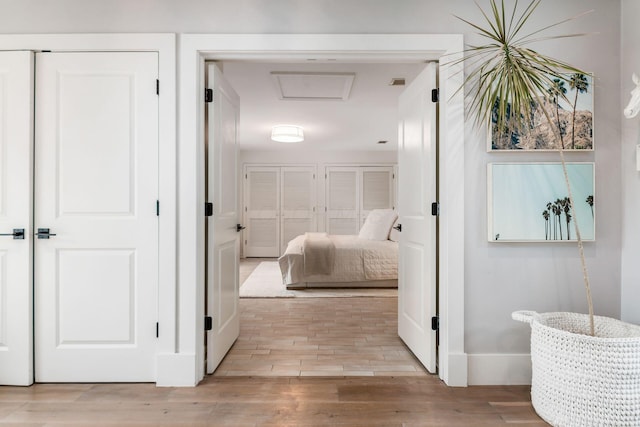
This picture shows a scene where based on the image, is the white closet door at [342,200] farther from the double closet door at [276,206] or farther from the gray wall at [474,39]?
the gray wall at [474,39]

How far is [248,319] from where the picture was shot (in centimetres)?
355

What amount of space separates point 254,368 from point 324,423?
2.58 ft

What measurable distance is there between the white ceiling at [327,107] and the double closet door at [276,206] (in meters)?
0.83

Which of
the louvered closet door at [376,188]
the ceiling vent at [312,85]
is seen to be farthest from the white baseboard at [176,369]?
the louvered closet door at [376,188]

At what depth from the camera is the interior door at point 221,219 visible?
2334 mm

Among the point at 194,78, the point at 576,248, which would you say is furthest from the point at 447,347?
the point at 194,78

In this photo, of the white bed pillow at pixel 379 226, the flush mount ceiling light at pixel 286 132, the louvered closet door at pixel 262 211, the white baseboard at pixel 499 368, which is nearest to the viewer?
the white baseboard at pixel 499 368

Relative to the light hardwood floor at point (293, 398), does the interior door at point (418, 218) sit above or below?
above

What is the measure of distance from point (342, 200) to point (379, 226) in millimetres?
2767

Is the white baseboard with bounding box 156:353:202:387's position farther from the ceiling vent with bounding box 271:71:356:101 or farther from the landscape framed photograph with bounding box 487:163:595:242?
the ceiling vent with bounding box 271:71:356:101

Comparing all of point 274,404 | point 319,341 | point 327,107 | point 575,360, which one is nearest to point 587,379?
point 575,360

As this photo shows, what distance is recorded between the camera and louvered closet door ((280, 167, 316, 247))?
8070 mm

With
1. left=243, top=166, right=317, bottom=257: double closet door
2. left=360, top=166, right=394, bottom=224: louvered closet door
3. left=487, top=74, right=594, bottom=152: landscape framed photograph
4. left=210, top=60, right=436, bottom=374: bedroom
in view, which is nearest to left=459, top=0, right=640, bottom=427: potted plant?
left=487, top=74, right=594, bottom=152: landscape framed photograph

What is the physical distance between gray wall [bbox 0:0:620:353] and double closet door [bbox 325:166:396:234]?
580cm
